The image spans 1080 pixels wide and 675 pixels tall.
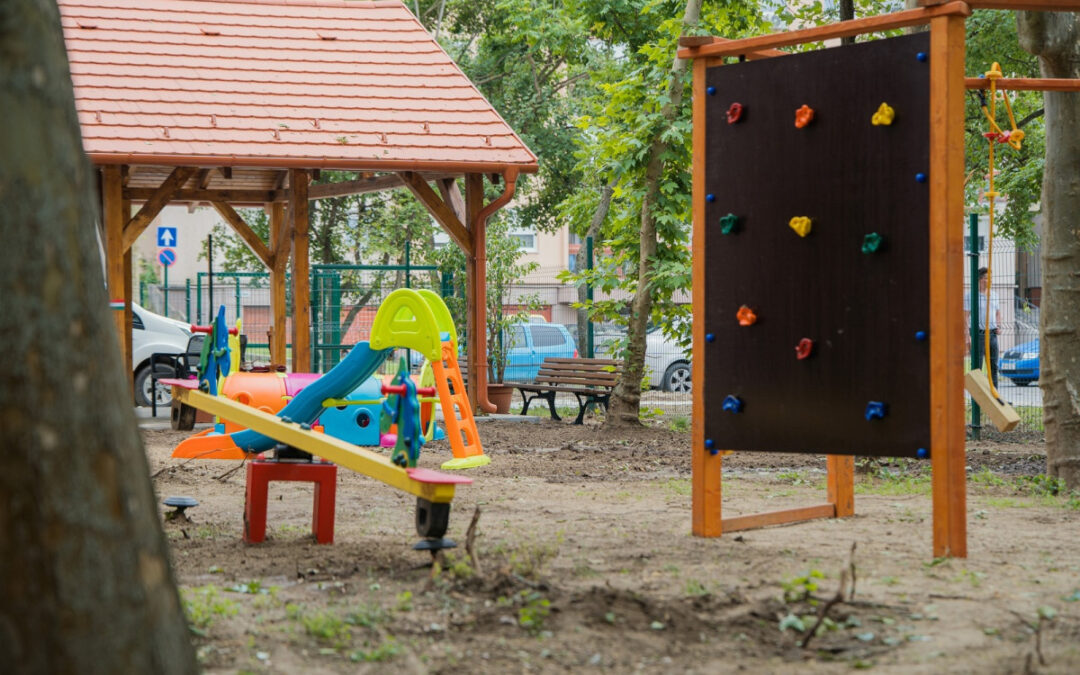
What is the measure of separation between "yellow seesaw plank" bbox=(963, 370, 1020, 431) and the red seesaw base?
3.49 metres

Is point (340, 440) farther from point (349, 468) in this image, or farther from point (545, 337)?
point (545, 337)

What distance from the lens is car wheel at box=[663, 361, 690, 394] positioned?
756 inches

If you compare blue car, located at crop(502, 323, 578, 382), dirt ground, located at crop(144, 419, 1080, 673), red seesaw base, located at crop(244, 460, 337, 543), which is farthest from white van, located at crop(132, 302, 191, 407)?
red seesaw base, located at crop(244, 460, 337, 543)

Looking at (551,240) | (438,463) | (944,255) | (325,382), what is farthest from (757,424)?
(551,240)

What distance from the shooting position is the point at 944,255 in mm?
5227

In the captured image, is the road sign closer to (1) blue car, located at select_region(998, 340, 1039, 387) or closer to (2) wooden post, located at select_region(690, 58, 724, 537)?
(1) blue car, located at select_region(998, 340, 1039, 387)

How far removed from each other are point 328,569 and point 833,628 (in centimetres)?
220

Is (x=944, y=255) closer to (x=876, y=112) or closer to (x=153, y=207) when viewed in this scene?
(x=876, y=112)

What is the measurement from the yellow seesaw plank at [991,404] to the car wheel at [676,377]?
12.2 m

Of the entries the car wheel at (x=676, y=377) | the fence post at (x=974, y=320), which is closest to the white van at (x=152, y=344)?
the car wheel at (x=676, y=377)

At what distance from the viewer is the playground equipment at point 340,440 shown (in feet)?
16.8

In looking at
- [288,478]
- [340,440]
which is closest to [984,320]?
[340,440]

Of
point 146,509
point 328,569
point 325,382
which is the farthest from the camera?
point 325,382

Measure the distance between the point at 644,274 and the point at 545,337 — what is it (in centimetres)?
668
